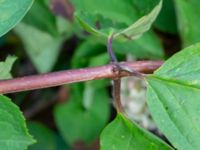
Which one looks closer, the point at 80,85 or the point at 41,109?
the point at 80,85

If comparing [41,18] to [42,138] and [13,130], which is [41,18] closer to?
[42,138]

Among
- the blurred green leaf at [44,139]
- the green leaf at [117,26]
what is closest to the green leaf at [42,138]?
the blurred green leaf at [44,139]

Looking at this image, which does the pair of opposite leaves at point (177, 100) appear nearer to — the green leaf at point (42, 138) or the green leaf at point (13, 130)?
the green leaf at point (13, 130)

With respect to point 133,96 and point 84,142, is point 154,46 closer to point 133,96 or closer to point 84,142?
point 133,96

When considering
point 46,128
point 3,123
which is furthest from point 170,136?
point 46,128

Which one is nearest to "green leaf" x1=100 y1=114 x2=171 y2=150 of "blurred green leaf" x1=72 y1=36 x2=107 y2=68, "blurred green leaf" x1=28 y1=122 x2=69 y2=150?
"blurred green leaf" x1=72 y1=36 x2=107 y2=68
